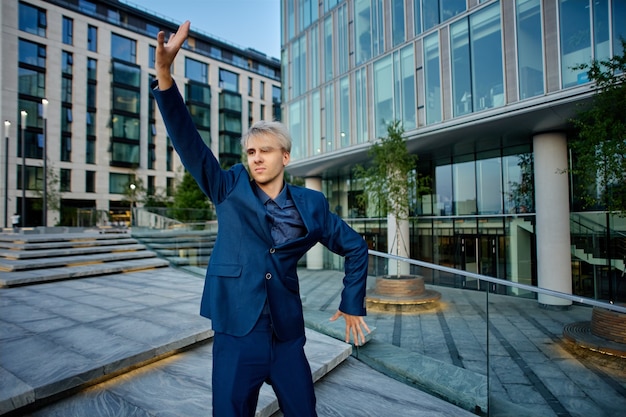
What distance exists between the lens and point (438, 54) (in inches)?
523

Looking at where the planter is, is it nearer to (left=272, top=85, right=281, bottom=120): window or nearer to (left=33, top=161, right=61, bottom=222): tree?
(left=33, top=161, right=61, bottom=222): tree

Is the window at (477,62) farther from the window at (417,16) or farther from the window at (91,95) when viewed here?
the window at (91,95)

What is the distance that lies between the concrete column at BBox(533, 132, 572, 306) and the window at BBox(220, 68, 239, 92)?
148 ft

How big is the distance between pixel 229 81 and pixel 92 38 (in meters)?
16.6

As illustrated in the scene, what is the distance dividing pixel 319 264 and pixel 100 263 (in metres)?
6.51

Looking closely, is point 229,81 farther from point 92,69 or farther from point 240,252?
point 240,252

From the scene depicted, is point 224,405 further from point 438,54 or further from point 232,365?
point 438,54

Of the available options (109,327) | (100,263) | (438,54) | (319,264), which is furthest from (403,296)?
(438,54)

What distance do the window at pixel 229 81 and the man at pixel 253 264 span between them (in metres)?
51.9

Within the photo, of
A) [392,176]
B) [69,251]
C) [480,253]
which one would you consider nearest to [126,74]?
[69,251]

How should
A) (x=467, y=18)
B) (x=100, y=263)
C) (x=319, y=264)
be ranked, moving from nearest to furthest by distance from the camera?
(x=319, y=264) → (x=100, y=263) → (x=467, y=18)

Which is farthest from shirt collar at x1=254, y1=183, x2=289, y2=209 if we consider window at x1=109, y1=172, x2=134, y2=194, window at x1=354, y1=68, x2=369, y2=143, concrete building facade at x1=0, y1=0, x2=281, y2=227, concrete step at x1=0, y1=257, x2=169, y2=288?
window at x1=109, y1=172, x2=134, y2=194

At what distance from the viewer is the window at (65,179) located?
35662 millimetres

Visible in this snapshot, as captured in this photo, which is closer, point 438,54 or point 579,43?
point 579,43
